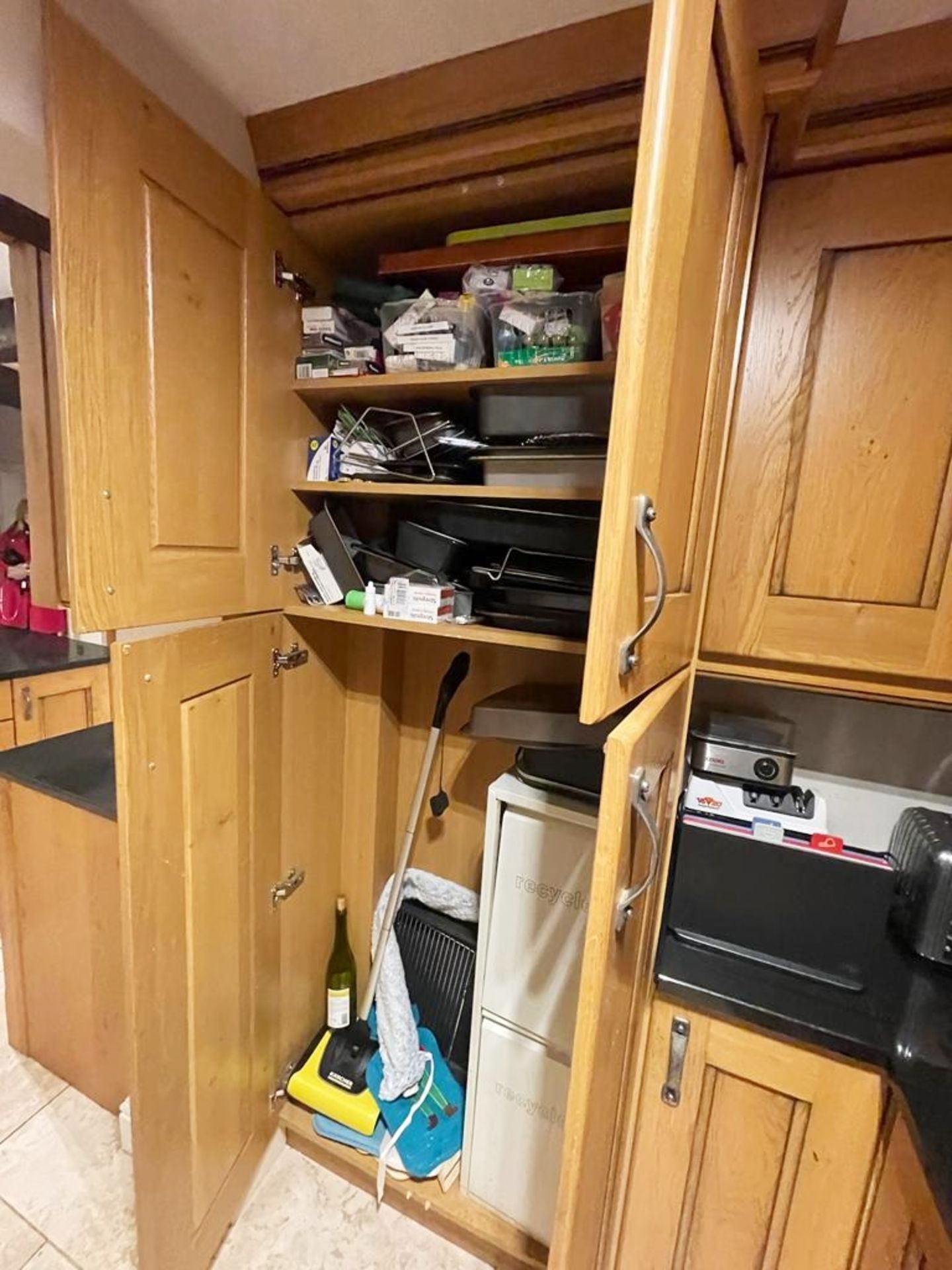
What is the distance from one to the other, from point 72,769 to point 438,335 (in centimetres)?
134

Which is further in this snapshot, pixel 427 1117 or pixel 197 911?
pixel 427 1117

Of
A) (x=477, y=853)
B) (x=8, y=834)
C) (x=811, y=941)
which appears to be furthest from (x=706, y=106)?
(x=8, y=834)

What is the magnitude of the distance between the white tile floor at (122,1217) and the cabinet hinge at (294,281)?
190cm

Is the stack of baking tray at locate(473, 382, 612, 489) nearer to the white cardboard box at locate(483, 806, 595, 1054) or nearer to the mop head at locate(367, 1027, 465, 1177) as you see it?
the white cardboard box at locate(483, 806, 595, 1054)

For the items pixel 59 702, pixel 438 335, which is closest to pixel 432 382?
pixel 438 335

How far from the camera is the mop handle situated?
49.2 inches

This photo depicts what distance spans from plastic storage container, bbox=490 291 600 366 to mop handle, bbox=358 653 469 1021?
619 millimetres

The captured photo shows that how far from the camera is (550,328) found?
0.91 m

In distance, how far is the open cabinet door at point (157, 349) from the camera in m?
0.64

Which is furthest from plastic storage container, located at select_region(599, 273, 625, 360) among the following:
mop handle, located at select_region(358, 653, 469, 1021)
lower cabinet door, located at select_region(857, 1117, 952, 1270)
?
lower cabinet door, located at select_region(857, 1117, 952, 1270)

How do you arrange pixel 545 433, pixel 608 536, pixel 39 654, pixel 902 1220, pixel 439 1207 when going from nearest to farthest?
pixel 608 536, pixel 902 1220, pixel 545 433, pixel 439 1207, pixel 39 654

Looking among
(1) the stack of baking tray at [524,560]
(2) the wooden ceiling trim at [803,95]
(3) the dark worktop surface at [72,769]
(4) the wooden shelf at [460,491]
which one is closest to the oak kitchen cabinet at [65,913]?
(3) the dark worktop surface at [72,769]

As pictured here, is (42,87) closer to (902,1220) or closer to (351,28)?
(351,28)

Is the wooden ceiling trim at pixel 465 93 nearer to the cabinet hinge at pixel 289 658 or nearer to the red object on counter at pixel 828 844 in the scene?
the cabinet hinge at pixel 289 658
